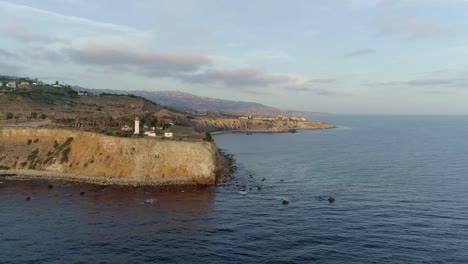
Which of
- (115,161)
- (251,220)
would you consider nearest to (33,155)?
(115,161)

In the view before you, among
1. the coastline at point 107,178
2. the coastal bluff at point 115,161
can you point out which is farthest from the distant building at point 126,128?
the coastline at point 107,178

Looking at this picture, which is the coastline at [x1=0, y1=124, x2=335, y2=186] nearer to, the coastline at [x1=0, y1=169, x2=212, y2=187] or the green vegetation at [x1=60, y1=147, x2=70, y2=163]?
the coastline at [x1=0, y1=169, x2=212, y2=187]

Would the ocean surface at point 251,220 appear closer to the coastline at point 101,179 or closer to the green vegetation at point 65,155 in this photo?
the coastline at point 101,179

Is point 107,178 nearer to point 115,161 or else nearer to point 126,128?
point 115,161

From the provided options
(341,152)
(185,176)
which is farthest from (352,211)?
(341,152)

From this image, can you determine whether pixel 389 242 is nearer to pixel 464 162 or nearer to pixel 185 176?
pixel 185 176

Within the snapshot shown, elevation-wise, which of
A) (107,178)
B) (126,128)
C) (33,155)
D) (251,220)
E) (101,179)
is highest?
(126,128)
